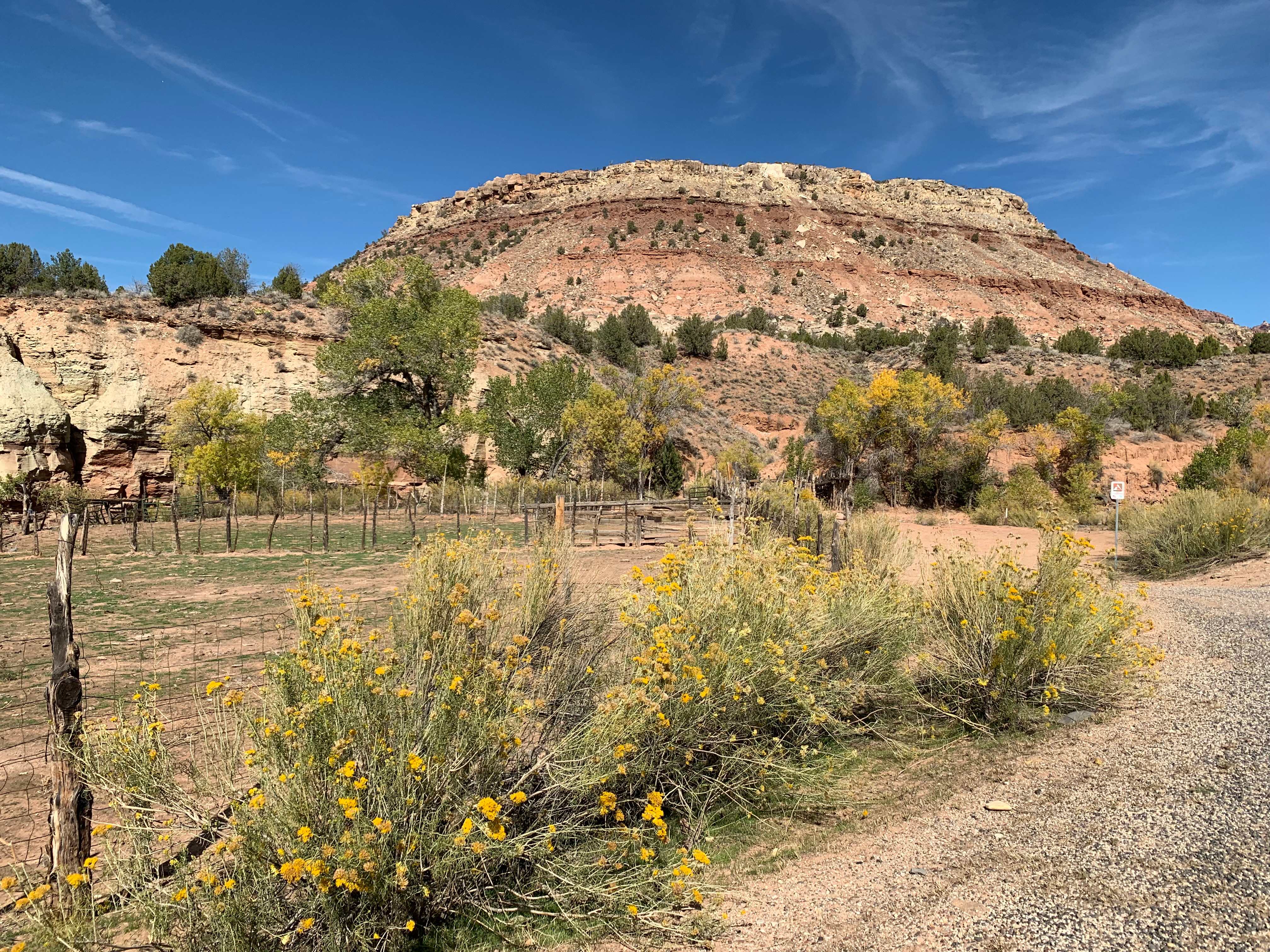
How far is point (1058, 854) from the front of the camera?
136 inches

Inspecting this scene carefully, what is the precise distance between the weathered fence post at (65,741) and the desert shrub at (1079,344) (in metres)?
52.3

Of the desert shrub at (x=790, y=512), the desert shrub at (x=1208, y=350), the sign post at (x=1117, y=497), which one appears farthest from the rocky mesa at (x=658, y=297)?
the sign post at (x=1117, y=497)

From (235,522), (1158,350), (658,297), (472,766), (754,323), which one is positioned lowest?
(235,522)

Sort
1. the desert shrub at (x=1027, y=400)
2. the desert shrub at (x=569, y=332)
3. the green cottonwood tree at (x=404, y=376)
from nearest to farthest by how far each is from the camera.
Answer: the green cottonwood tree at (x=404, y=376) < the desert shrub at (x=1027, y=400) < the desert shrub at (x=569, y=332)

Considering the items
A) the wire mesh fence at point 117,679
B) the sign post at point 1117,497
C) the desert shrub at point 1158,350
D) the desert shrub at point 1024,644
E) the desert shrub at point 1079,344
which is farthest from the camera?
the desert shrub at point 1079,344

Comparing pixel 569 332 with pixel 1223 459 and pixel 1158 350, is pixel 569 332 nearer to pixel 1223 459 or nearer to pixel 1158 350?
pixel 1223 459

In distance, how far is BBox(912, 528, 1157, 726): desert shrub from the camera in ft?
18.3

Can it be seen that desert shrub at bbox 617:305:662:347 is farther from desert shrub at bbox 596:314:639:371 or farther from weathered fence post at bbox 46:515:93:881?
weathered fence post at bbox 46:515:93:881

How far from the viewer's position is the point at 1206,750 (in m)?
4.56

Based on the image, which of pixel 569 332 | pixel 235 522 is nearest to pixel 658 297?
pixel 569 332

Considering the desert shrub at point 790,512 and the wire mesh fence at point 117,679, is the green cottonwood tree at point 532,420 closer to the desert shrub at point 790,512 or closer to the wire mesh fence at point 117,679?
the desert shrub at point 790,512

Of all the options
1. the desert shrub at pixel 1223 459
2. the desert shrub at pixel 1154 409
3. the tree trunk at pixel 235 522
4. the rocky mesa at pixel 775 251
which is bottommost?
the tree trunk at pixel 235 522

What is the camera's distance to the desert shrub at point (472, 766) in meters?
2.73

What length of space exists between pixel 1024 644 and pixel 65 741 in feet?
20.8
